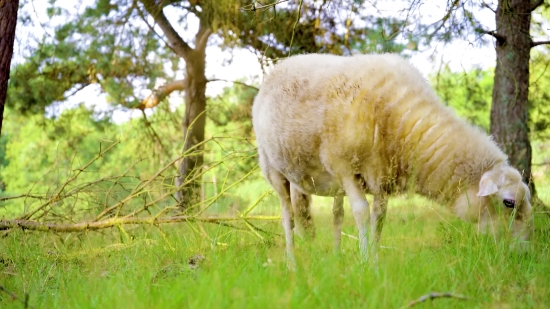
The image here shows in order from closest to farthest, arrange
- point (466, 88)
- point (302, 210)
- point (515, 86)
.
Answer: point (302, 210) < point (515, 86) < point (466, 88)

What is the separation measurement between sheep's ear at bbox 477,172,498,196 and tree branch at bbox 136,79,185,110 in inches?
318

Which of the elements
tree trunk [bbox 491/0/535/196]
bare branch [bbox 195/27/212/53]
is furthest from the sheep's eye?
bare branch [bbox 195/27/212/53]

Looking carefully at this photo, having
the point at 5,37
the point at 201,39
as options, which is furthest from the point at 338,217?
the point at 201,39

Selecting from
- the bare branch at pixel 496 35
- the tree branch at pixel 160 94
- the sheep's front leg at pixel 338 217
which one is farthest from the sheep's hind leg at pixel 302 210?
the tree branch at pixel 160 94

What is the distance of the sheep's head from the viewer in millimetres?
3418

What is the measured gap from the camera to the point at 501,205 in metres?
3.46

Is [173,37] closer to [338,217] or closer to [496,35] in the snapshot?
[496,35]

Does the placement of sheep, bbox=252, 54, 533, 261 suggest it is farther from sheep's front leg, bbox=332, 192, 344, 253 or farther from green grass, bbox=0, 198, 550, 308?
sheep's front leg, bbox=332, 192, 344, 253

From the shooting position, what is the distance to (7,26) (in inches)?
175

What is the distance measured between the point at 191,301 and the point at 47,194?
321 centimetres

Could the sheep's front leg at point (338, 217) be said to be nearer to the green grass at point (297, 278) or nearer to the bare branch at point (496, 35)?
the green grass at point (297, 278)

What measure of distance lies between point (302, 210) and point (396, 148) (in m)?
1.33

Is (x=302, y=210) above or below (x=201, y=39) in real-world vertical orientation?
below

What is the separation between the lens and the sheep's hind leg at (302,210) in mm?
4645
